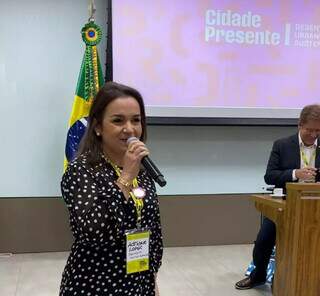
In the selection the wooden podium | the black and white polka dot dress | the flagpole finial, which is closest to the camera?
the black and white polka dot dress

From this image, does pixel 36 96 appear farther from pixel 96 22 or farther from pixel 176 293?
pixel 176 293

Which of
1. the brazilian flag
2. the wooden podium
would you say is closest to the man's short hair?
the wooden podium

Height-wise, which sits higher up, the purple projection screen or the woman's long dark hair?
the purple projection screen

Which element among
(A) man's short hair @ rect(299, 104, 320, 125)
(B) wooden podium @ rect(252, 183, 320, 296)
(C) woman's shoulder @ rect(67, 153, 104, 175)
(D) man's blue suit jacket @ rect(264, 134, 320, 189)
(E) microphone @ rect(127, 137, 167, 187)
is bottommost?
(B) wooden podium @ rect(252, 183, 320, 296)

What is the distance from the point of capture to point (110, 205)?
107 cm

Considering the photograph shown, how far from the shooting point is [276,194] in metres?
2.81

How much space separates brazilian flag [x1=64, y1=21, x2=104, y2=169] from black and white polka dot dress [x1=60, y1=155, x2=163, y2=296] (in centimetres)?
237

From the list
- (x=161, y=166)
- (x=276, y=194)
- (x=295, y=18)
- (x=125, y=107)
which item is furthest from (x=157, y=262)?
(x=295, y=18)

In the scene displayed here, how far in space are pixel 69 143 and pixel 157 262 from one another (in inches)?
92.3

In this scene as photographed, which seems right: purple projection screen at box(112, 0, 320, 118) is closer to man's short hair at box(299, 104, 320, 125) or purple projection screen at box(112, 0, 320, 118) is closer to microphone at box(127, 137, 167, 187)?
man's short hair at box(299, 104, 320, 125)

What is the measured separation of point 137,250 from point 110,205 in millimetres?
160

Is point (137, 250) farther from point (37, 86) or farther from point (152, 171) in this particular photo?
point (37, 86)

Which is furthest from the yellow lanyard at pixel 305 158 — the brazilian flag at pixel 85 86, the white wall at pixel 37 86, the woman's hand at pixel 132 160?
the woman's hand at pixel 132 160

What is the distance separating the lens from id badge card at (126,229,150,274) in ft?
3.66
